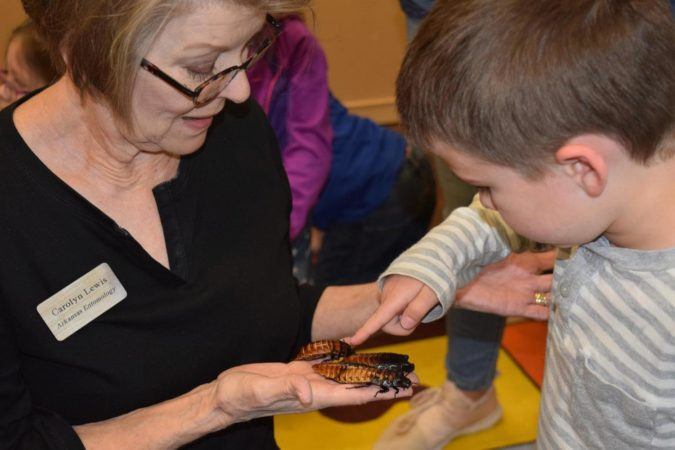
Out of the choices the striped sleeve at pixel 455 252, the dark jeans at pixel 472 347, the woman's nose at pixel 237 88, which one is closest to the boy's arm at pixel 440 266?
the striped sleeve at pixel 455 252

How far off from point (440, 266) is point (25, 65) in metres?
1.85

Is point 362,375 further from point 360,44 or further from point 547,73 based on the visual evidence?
point 360,44

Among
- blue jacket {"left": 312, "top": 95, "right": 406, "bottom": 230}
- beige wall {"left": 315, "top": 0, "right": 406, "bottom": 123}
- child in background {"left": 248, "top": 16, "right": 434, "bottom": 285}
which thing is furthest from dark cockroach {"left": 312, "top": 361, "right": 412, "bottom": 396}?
beige wall {"left": 315, "top": 0, "right": 406, "bottom": 123}

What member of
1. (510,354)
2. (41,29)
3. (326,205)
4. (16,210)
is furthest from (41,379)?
(510,354)

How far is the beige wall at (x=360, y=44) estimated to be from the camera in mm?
4062

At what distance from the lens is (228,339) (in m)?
1.70

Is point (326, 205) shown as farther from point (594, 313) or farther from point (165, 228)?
point (594, 313)

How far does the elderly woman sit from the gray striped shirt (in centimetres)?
30

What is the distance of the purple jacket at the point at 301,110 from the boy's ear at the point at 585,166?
1600 millimetres

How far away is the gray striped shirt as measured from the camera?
1.28 meters

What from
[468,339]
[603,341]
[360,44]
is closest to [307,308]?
[603,341]

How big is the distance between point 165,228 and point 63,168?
24 cm

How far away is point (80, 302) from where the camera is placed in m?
1.52

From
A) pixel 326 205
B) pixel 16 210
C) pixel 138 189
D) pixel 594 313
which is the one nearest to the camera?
pixel 594 313
